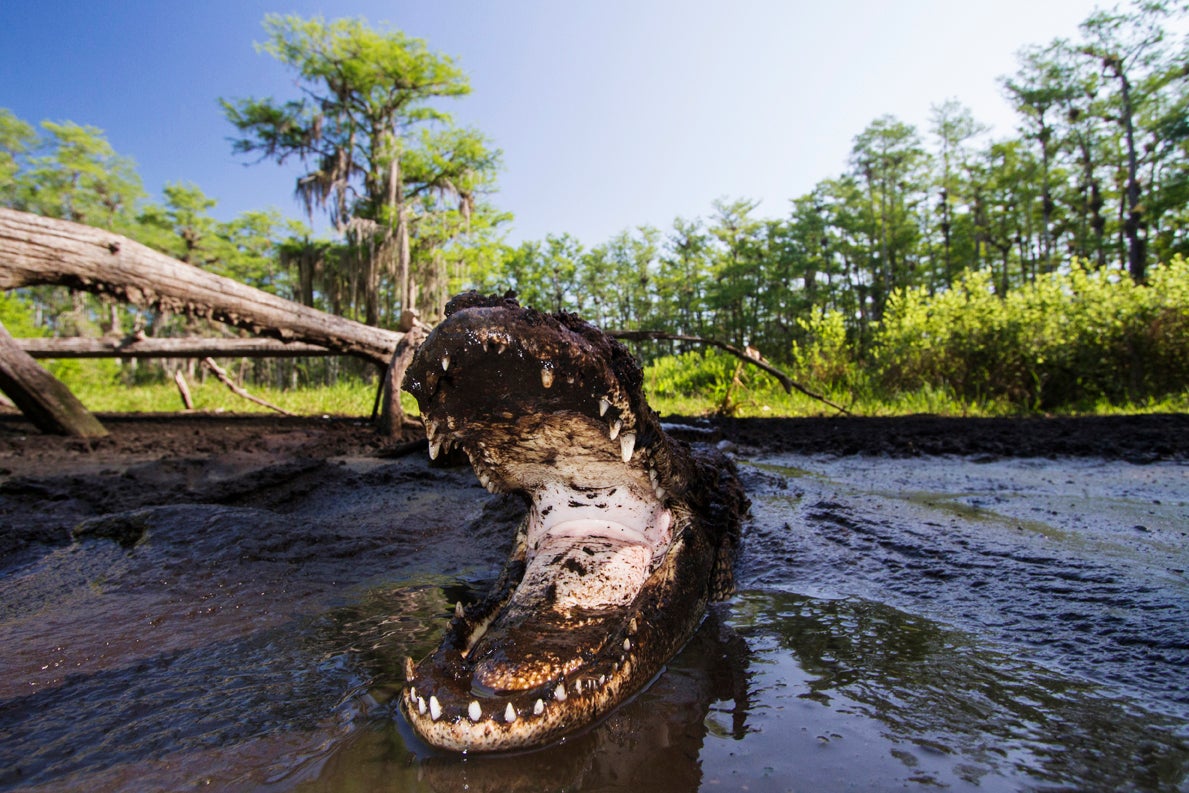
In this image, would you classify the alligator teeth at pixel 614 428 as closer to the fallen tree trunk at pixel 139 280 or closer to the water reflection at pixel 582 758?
the water reflection at pixel 582 758

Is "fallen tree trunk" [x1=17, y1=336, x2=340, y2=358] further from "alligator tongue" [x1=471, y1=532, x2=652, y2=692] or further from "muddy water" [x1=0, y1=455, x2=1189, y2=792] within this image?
"alligator tongue" [x1=471, y1=532, x2=652, y2=692]

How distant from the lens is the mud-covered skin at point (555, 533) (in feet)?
3.85

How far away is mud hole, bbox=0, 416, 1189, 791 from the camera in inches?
42.4

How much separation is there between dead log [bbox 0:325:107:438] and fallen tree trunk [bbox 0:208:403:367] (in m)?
0.79

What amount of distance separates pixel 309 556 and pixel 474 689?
1.62m

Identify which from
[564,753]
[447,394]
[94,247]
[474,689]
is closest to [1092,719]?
[564,753]

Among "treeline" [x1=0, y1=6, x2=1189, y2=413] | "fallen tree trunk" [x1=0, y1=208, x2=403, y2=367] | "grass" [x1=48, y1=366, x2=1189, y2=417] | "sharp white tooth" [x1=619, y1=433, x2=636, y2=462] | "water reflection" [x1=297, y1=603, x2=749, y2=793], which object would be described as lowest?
"water reflection" [x1=297, y1=603, x2=749, y2=793]

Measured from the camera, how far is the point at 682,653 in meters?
1.59

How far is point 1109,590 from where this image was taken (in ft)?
6.07

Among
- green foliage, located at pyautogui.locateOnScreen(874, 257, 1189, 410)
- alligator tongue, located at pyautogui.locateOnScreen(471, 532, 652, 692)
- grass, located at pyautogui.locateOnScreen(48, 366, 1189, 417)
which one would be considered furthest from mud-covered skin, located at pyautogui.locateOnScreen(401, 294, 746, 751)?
green foliage, located at pyautogui.locateOnScreen(874, 257, 1189, 410)

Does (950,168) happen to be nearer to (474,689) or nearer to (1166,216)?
(1166,216)

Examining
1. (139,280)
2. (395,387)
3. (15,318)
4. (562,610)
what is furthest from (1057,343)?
(15,318)

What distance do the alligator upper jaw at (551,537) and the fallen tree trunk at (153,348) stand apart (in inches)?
310

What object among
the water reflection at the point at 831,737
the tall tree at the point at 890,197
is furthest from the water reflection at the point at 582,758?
the tall tree at the point at 890,197
